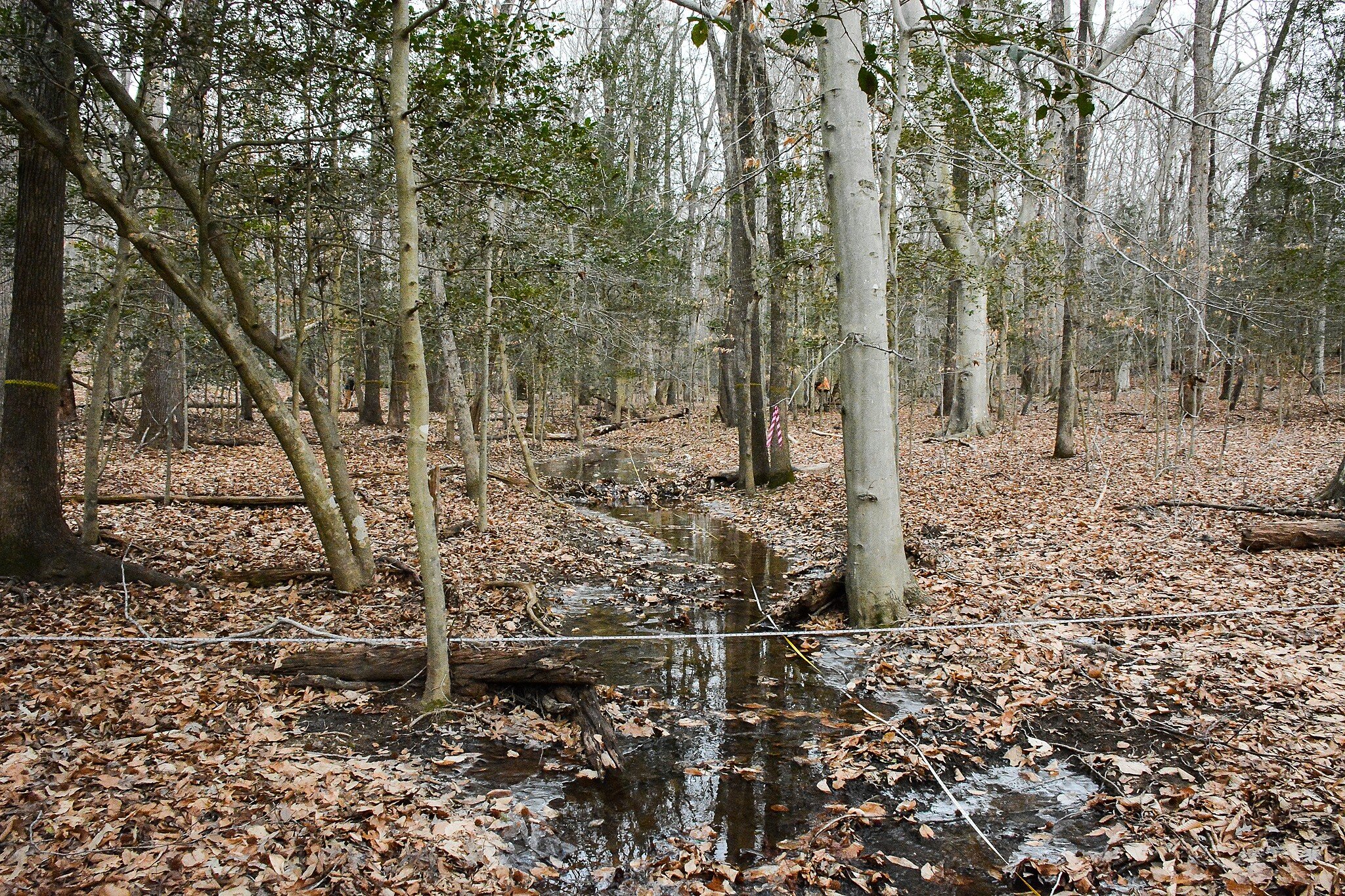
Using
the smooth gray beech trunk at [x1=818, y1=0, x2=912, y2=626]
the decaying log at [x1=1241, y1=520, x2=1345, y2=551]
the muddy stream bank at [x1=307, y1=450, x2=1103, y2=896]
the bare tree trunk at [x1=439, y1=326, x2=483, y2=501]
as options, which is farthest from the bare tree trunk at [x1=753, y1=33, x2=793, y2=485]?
the muddy stream bank at [x1=307, y1=450, x2=1103, y2=896]

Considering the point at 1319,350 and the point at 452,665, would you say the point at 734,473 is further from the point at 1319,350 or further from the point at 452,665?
the point at 1319,350

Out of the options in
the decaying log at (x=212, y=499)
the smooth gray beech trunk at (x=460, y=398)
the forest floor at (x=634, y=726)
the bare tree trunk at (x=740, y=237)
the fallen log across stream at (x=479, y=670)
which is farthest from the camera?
the bare tree trunk at (x=740, y=237)

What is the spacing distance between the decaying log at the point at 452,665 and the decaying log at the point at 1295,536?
674 centimetres

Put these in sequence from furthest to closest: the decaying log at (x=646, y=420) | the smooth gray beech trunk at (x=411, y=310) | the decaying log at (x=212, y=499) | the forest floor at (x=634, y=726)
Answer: the decaying log at (x=646, y=420)
the decaying log at (x=212, y=499)
the smooth gray beech trunk at (x=411, y=310)
the forest floor at (x=634, y=726)

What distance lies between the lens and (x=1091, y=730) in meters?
4.52

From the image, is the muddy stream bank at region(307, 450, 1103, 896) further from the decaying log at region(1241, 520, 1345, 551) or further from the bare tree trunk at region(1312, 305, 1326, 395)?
the bare tree trunk at region(1312, 305, 1326, 395)

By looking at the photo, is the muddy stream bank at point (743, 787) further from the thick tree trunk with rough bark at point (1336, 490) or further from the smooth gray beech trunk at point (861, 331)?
the thick tree trunk with rough bark at point (1336, 490)

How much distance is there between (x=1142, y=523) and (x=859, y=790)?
6.78 m

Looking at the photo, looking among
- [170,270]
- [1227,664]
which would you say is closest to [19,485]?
[170,270]

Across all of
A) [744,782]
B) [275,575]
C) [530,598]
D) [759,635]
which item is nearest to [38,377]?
[275,575]

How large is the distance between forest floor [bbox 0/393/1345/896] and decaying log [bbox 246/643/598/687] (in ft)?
0.65

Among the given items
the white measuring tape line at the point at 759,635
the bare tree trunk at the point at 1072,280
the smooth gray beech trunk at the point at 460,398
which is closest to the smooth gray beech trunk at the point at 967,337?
the bare tree trunk at the point at 1072,280

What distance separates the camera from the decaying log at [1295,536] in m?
7.20

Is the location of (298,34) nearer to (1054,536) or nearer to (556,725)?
(556,725)
